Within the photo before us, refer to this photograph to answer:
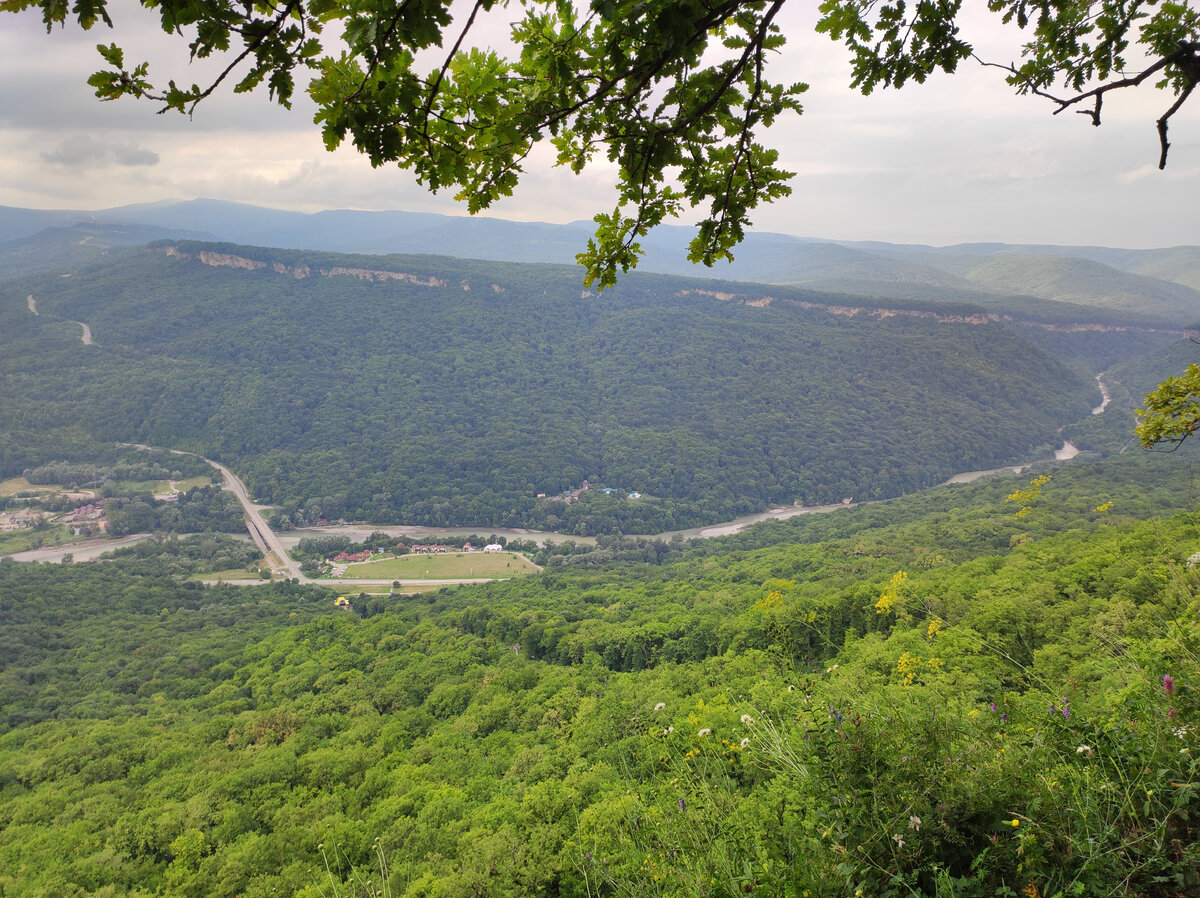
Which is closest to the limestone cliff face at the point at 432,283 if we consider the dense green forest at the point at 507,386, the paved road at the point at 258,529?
the dense green forest at the point at 507,386

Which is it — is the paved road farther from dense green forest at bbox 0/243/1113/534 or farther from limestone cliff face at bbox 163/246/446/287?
limestone cliff face at bbox 163/246/446/287

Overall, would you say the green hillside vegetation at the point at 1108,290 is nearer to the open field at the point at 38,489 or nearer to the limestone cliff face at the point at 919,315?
the limestone cliff face at the point at 919,315

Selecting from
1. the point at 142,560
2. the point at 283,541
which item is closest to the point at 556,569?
the point at 283,541

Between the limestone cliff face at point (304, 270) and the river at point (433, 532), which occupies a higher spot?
the limestone cliff face at point (304, 270)

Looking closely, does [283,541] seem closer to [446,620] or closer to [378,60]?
[446,620]

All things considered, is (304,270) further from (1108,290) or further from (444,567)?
(1108,290)
